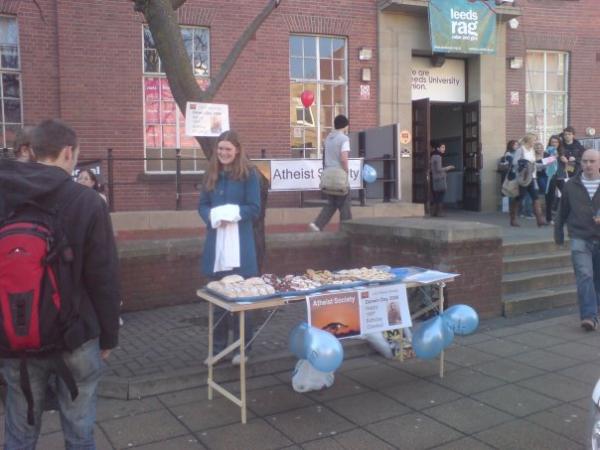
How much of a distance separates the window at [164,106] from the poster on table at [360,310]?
26.0 ft

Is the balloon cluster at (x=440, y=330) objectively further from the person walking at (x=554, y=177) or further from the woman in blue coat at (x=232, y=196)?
the person walking at (x=554, y=177)

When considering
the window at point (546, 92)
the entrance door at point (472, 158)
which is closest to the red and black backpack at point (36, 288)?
the entrance door at point (472, 158)

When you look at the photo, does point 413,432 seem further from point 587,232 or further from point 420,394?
point 587,232

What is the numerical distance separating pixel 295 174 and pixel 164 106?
3.22 metres

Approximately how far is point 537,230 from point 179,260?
6011mm

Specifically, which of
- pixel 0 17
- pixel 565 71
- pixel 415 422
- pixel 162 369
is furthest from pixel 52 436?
pixel 565 71

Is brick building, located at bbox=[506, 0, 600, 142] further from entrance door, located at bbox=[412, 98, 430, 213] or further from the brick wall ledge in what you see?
the brick wall ledge

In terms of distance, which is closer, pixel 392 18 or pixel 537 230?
pixel 537 230

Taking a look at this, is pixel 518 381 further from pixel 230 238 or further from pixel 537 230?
pixel 537 230

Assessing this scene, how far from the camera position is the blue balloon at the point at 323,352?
13.6ft

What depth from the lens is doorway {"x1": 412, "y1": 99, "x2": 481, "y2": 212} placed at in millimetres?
13117

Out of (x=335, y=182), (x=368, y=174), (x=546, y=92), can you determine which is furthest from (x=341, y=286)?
(x=546, y=92)

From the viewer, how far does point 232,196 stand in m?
5.07

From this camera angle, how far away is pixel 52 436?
4.09 metres
